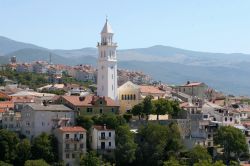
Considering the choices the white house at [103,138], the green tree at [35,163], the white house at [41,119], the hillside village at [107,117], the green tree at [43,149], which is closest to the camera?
the green tree at [35,163]

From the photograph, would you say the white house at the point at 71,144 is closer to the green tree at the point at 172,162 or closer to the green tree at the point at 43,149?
the green tree at the point at 43,149

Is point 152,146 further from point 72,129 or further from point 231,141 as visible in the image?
point 231,141

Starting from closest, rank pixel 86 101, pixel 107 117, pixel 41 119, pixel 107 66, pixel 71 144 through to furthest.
Result: pixel 71 144
pixel 41 119
pixel 107 117
pixel 86 101
pixel 107 66

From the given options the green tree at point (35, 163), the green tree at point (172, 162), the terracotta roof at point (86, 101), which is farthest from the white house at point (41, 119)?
the green tree at point (172, 162)

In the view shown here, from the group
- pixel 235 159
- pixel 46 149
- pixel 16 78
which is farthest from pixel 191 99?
pixel 16 78

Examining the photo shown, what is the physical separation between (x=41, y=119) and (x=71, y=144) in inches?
165

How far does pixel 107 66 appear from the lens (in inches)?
2815

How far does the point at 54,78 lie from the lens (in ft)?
491

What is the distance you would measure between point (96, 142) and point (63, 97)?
8.90 meters

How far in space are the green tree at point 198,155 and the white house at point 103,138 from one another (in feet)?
24.8

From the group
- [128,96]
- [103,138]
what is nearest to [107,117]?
[103,138]

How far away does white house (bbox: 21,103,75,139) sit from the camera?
2400 inches

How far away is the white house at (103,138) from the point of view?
6066 cm

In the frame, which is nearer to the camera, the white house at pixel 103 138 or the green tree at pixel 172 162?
the green tree at pixel 172 162
